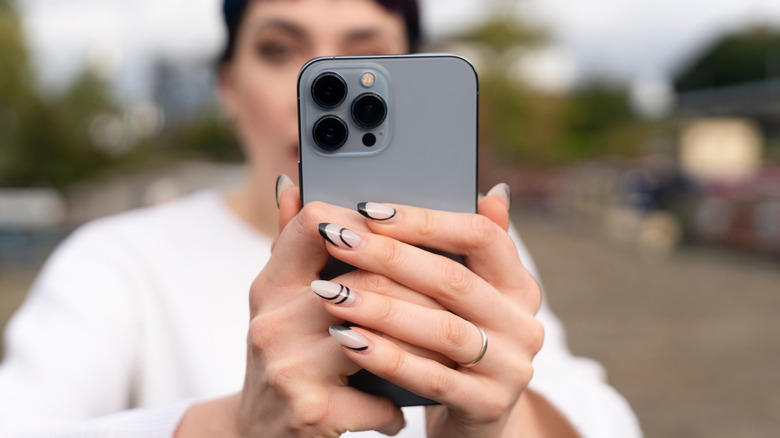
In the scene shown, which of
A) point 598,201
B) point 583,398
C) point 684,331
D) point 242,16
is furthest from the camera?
point 598,201

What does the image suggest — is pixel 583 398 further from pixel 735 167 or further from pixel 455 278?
pixel 735 167

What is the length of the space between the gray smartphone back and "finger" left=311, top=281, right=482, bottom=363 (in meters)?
0.19

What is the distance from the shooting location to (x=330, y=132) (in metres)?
0.98

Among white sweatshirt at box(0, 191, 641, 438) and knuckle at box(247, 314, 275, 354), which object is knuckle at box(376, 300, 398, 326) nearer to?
knuckle at box(247, 314, 275, 354)

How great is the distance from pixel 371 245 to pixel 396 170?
0.62 ft

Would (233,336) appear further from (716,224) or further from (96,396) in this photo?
(716,224)

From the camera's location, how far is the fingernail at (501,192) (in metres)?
0.98

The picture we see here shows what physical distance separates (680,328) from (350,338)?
7.66 meters

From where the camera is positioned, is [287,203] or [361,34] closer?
[287,203]

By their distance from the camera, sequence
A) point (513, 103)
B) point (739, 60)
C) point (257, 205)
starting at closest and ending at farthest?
point (257, 205) → point (513, 103) → point (739, 60)

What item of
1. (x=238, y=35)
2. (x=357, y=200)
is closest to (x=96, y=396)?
(x=357, y=200)

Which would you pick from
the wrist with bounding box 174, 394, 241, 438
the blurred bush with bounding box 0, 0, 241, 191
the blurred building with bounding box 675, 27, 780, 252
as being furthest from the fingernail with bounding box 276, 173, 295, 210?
the blurred bush with bounding box 0, 0, 241, 191

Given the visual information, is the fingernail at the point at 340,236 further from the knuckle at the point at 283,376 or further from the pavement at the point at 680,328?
the pavement at the point at 680,328

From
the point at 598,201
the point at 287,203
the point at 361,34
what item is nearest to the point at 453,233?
the point at 287,203
